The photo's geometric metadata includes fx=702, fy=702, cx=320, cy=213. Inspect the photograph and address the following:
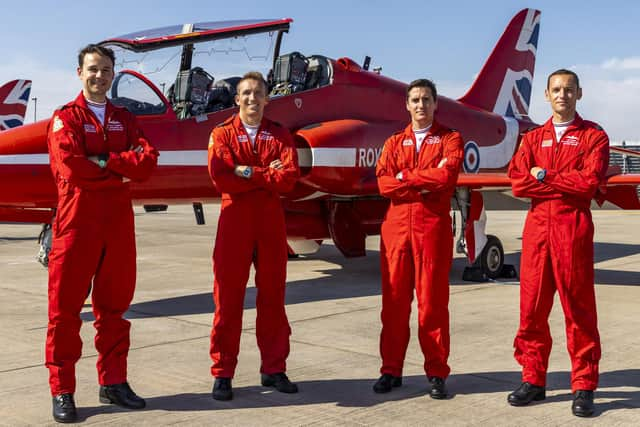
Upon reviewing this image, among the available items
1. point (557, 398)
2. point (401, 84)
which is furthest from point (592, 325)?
point (401, 84)

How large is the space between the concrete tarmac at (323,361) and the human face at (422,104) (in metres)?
1.75

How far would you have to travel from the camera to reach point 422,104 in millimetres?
4566

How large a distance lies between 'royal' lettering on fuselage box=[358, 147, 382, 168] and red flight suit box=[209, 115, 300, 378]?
430cm

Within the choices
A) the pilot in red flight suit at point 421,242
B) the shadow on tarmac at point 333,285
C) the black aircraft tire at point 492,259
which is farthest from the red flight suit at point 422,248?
the black aircraft tire at point 492,259

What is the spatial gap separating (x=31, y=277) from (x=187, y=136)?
3.78 m

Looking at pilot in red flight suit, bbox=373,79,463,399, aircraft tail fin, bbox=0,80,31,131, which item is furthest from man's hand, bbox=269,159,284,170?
aircraft tail fin, bbox=0,80,31,131

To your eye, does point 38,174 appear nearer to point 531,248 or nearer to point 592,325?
point 531,248

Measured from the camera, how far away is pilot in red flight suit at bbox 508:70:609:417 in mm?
4098

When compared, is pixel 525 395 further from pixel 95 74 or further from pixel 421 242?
pixel 95 74

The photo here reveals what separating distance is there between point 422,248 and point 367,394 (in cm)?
99

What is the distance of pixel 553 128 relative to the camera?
4309 millimetres

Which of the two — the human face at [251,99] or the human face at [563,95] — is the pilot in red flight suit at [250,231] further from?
the human face at [563,95]

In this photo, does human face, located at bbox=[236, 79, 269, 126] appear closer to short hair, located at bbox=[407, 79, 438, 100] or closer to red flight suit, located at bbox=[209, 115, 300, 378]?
red flight suit, located at bbox=[209, 115, 300, 378]

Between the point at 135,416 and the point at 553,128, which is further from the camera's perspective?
the point at 553,128
